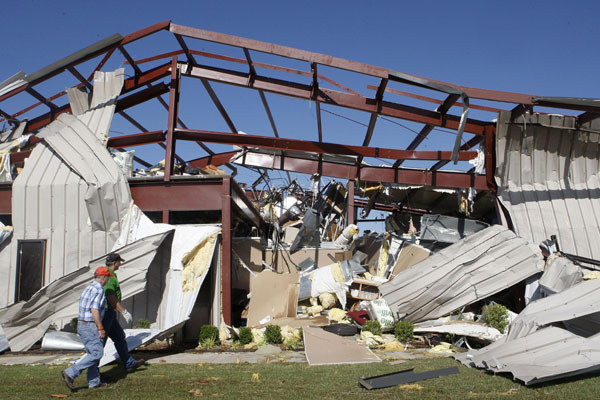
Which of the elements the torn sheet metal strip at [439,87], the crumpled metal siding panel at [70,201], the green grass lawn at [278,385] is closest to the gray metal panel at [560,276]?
the torn sheet metal strip at [439,87]

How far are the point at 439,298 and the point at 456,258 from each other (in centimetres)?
109

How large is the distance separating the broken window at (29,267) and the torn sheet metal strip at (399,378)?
8.20 m

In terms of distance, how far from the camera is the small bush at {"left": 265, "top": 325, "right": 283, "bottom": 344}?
9406 mm

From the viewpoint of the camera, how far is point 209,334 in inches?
371

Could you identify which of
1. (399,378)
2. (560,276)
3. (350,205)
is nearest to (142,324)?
(399,378)

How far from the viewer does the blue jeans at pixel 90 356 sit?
5.68 metres

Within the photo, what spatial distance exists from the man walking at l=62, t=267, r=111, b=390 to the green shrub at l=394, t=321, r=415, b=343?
5810 millimetres

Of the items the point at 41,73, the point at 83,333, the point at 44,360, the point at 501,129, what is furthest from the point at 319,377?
the point at 41,73

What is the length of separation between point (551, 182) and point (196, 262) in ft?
31.7

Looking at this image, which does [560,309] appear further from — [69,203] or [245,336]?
[69,203]

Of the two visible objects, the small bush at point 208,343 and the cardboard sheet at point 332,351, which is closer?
the cardboard sheet at point 332,351

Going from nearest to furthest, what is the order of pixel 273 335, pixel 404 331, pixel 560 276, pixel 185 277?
pixel 273 335 → pixel 404 331 → pixel 185 277 → pixel 560 276

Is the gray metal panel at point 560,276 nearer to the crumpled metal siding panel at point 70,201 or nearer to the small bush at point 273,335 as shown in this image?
the small bush at point 273,335

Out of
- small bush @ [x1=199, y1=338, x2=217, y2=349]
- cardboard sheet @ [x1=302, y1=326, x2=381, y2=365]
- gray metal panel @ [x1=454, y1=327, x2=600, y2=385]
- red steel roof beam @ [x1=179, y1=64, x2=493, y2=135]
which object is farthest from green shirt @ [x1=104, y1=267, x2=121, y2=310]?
red steel roof beam @ [x1=179, y1=64, x2=493, y2=135]
